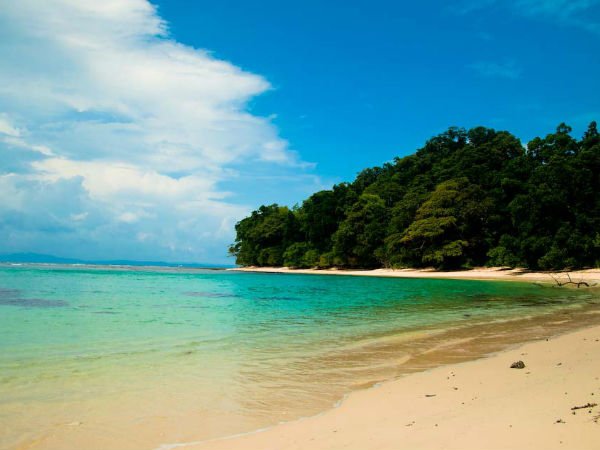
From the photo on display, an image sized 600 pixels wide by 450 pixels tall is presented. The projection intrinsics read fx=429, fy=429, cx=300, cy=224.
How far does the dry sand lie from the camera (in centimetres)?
424

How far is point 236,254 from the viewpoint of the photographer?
11200 centimetres

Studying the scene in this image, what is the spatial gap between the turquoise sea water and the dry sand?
2.17 feet

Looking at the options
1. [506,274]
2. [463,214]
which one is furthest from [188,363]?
[463,214]

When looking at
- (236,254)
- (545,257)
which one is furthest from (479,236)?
(236,254)

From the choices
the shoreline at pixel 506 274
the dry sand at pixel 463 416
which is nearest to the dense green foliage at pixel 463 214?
Answer: the shoreline at pixel 506 274

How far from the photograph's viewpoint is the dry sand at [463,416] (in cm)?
424

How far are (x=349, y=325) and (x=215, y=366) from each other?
6883mm

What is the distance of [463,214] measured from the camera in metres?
57.0

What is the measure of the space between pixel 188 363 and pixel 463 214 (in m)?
54.0

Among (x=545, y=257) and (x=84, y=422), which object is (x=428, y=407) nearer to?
(x=84, y=422)

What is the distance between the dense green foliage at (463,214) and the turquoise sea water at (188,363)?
3000 centimetres

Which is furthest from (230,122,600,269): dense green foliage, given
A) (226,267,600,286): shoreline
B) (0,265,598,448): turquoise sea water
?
(0,265,598,448): turquoise sea water

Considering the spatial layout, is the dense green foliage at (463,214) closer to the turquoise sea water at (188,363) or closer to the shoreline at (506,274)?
the shoreline at (506,274)

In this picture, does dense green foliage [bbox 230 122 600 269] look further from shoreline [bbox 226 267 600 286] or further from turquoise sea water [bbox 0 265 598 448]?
turquoise sea water [bbox 0 265 598 448]
